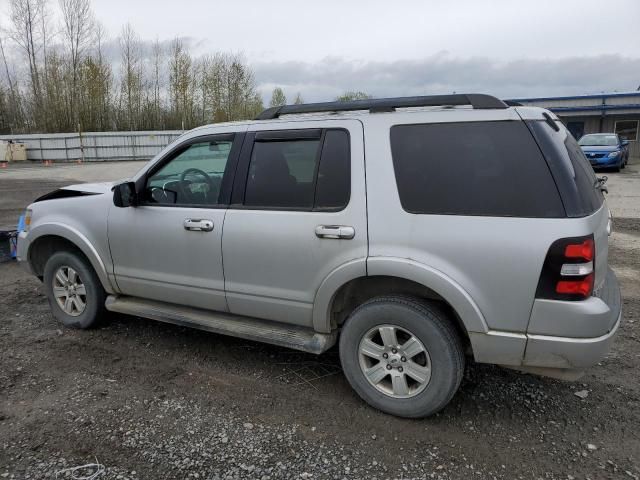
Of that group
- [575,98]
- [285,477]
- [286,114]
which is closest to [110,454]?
[285,477]

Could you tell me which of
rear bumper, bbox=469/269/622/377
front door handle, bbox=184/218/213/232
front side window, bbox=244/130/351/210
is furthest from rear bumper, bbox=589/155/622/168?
front door handle, bbox=184/218/213/232

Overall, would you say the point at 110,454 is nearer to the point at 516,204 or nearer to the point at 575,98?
the point at 516,204

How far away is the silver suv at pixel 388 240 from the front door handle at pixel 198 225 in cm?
1

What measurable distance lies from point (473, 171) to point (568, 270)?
750mm

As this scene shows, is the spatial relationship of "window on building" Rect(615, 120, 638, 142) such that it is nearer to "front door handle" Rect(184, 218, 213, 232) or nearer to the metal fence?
the metal fence

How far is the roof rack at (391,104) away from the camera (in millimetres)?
2990

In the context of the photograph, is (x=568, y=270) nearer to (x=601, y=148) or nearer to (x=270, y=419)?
(x=270, y=419)

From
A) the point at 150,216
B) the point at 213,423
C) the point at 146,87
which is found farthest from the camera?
the point at 146,87

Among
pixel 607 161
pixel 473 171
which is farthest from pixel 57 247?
pixel 607 161

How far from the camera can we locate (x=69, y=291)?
15.3 feet

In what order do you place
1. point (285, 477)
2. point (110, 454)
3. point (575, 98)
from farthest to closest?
1. point (575, 98)
2. point (110, 454)
3. point (285, 477)

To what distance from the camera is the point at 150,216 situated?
402 cm

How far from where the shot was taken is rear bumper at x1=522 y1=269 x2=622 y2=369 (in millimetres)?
2670

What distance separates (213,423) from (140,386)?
0.80m
